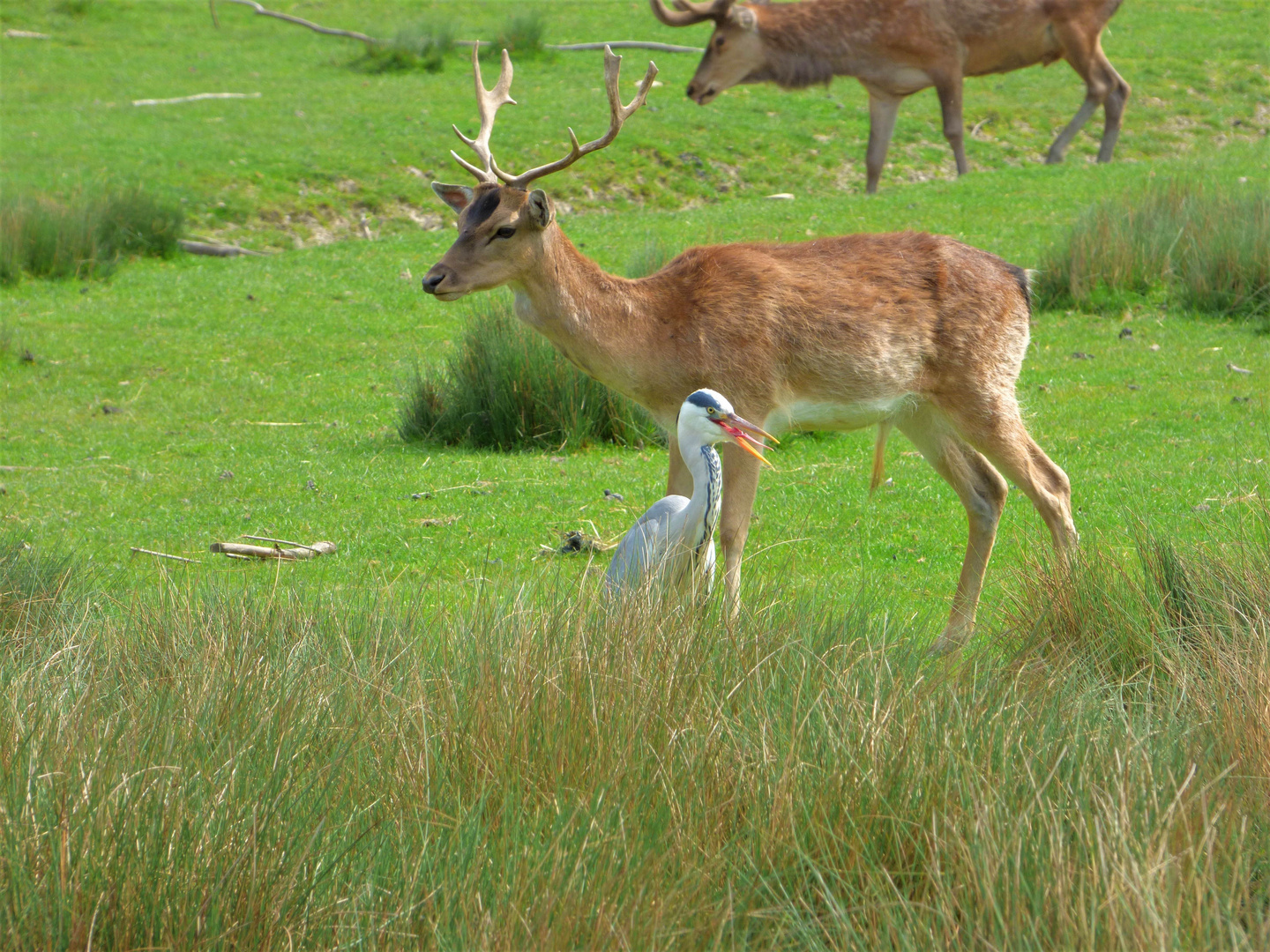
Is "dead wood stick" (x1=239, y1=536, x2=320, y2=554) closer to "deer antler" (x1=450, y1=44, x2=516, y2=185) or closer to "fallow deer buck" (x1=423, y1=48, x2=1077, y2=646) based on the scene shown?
"fallow deer buck" (x1=423, y1=48, x2=1077, y2=646)

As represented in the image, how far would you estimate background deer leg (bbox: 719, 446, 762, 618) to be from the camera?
21.0 feet

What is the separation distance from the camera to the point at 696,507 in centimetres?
567

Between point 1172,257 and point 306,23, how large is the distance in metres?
19.8

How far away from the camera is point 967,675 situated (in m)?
4.54

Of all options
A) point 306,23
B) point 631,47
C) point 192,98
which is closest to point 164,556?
point 192,98

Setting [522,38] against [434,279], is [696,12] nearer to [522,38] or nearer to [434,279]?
[522,38]

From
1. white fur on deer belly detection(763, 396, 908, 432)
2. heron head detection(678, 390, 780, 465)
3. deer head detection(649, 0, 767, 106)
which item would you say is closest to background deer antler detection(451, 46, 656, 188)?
heron head detection(678, 390, 780, 465)

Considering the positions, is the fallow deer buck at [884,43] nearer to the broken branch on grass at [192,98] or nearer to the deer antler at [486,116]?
the broken branch on grass at [192,98]

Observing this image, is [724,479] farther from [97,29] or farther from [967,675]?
[97,29]

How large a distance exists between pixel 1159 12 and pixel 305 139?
18551 mm

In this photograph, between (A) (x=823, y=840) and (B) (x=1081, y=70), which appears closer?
(A) (x=823, y=840)

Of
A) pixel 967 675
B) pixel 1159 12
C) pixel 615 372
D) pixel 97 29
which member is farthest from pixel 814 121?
pixel 967 675

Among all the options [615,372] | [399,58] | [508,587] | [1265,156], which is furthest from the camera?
[399,58]

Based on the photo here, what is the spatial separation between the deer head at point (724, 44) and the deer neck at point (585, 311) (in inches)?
474
